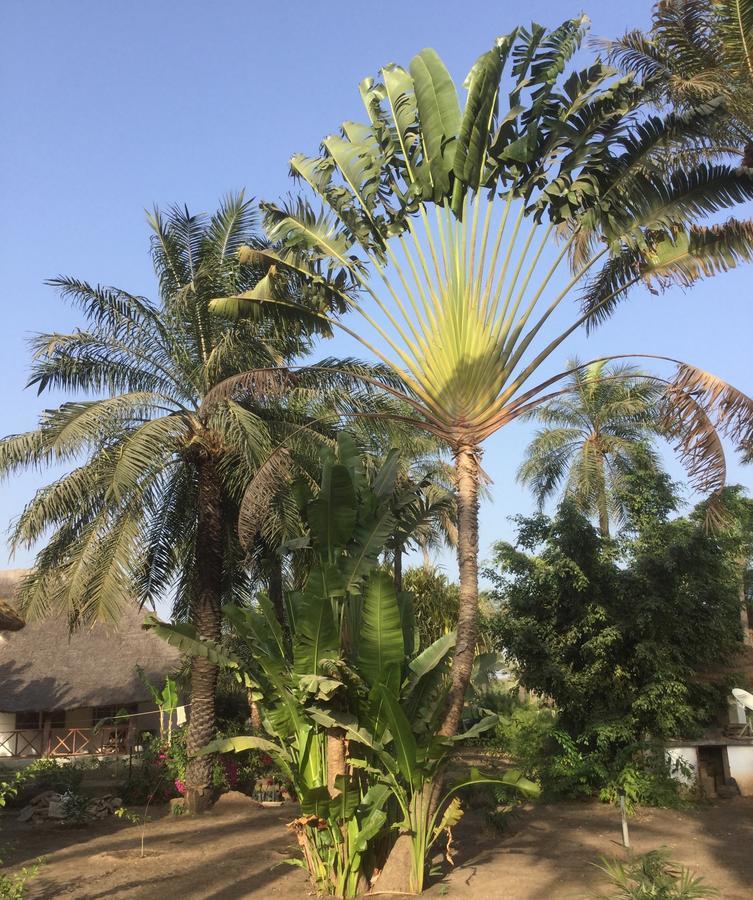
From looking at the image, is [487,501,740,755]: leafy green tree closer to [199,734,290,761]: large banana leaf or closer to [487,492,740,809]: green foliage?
[487,492,740,809]: green foliage

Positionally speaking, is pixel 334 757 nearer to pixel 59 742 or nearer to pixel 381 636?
pixel 381 636

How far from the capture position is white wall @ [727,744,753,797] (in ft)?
51.2

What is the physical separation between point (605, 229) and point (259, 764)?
13.3 meters

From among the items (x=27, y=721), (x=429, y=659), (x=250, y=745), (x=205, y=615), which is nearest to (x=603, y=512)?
(x=205, y=615)

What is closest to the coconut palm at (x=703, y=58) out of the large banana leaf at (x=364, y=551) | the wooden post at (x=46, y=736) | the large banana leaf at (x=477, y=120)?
the large banana leaf at (x=477, y=120)

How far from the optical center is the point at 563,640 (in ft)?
52.9

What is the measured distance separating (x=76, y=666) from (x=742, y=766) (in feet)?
68.1

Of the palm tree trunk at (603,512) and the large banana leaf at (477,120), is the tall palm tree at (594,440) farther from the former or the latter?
the large banana leaf at (477,120)

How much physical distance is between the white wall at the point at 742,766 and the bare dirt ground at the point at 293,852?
498mm

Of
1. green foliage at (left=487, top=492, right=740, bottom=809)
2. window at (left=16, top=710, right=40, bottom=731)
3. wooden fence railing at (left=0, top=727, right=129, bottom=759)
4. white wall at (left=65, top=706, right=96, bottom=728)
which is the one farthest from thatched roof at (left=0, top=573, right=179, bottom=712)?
green foliage at (left=487, top=492, right=740, bottom=809)

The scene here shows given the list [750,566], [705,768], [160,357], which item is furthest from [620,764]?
[750,566]

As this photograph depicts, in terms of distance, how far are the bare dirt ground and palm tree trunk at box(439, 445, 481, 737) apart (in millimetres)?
1969

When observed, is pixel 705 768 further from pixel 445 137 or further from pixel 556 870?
pixel 445 137

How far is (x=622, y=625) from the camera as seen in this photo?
15.6 m
